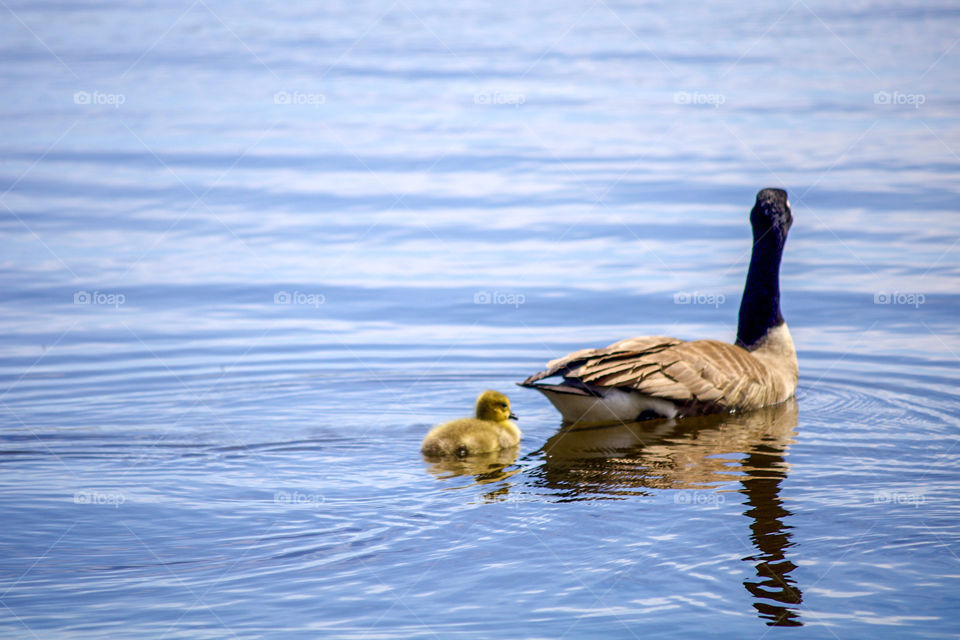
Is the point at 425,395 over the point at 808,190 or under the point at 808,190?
under

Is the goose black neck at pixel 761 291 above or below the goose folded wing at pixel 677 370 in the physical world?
above

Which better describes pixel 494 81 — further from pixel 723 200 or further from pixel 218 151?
pixel 723 200

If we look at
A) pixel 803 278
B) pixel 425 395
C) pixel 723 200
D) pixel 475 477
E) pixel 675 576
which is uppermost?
pixel 723 200

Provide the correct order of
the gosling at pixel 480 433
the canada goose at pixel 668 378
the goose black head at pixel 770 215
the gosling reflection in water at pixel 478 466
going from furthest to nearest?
the goose black head at pixel 770 215 → the canada goose at pixel 668 378 → the gosling at pixel 480 433 → the gosling reflection in water at pixel 478 466

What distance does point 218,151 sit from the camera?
58.3 ft

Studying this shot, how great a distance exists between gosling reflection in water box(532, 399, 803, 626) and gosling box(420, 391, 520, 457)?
1.03 ft

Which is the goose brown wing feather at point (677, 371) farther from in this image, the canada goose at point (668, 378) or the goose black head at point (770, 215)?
the goose black head at point (770, 215)

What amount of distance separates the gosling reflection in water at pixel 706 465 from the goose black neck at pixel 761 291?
0.89m

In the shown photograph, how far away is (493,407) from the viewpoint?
8781 mm

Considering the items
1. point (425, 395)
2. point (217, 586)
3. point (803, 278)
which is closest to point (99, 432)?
point (425, 395)

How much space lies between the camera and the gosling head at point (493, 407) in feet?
28.8

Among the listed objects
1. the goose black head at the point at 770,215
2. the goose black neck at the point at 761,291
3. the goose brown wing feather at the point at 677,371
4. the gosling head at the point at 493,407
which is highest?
the goose black head at the point at 770,215

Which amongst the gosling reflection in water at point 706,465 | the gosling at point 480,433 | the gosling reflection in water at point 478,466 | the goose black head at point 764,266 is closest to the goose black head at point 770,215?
the goose black head at point 764,266

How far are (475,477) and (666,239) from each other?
694cm
